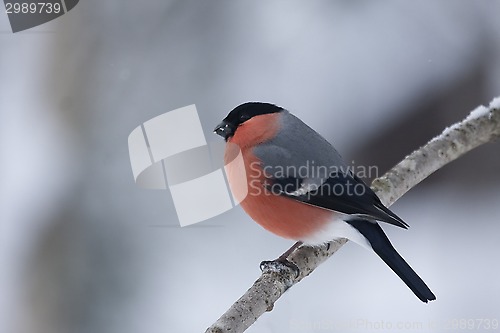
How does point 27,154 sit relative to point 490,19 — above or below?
below

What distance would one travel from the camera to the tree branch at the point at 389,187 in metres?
1.37

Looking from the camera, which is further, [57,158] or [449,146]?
[57,158]

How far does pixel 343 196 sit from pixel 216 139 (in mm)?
1068

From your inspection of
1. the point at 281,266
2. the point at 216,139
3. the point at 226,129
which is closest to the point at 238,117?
the point at 226,129

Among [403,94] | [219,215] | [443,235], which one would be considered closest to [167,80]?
[219,215]

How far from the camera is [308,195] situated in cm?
160

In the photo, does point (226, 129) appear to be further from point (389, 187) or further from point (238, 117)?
point (389, 187)

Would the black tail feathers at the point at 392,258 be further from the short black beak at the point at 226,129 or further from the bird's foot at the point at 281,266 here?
the short black beak at the point at 226,129

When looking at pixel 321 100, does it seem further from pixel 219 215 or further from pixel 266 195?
pixel 266 195

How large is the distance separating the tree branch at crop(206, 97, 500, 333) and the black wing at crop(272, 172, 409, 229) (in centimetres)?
18

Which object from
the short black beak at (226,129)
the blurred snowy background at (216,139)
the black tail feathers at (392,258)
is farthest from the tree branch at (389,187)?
the blurred snowy background at (216,139)

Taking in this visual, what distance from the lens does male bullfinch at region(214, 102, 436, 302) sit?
156cm

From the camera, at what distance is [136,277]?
2.44 meters

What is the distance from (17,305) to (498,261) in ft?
5.65
